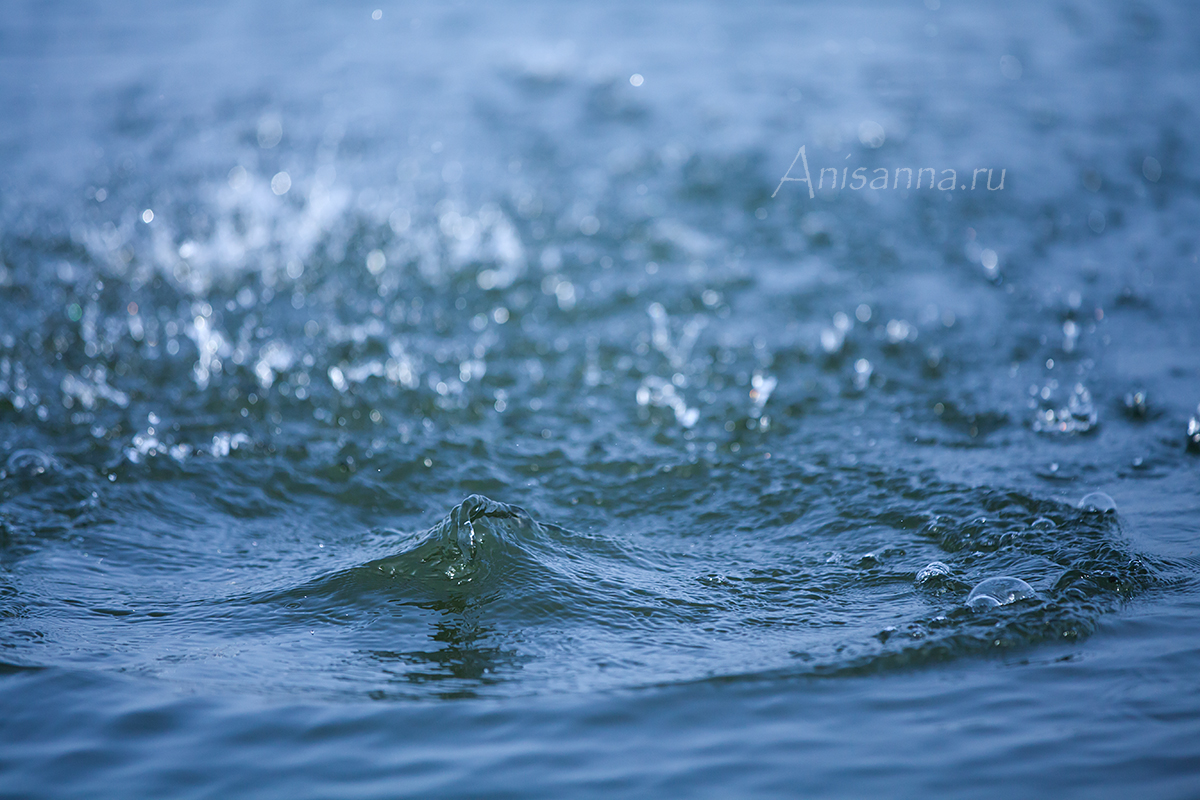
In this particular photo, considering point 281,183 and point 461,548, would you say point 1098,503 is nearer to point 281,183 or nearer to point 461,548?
point 461,548

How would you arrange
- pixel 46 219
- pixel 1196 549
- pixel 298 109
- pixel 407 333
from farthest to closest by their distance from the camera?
1. pixel 298 109
2. pixel 46 219
3. pixel 407 333
4. pixel 1196 549

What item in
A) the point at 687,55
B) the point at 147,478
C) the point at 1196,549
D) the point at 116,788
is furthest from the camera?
the point at 687,55

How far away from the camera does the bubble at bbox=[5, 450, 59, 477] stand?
529cm

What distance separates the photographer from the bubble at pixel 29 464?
5.29 m

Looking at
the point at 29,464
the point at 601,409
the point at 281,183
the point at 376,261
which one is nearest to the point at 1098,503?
the point at 601,409

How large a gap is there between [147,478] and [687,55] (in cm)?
901

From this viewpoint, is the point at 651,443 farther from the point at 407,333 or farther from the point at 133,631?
the point at 133,631

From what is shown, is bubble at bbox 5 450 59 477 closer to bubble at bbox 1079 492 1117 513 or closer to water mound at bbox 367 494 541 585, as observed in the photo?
water mound at bbox 367 494 541 585

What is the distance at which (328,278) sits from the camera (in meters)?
8.02

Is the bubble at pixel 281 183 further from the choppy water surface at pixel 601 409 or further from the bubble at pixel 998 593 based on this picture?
the bubble at pixel 998 593

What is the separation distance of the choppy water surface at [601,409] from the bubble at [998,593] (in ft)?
0.05

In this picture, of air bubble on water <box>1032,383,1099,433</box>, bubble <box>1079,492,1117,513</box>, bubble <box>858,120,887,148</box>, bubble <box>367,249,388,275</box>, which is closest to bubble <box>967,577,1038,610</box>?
bubble <box>1079,492,1117,513</box>

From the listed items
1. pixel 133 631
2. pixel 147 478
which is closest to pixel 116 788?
pixel 133 631

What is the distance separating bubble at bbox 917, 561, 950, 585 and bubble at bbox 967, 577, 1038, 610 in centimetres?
21
